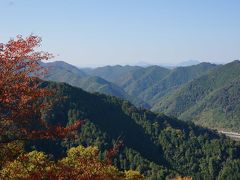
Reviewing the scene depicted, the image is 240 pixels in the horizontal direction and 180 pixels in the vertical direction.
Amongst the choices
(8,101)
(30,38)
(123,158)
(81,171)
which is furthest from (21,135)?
(123,158)

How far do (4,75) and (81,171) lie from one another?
695 centimetres

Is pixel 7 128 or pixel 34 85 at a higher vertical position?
pixel 34 85

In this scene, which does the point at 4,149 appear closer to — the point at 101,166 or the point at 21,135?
the point at 21,135

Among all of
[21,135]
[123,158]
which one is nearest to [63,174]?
[21,135]

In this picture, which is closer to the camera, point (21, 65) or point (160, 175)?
point (21, 65)

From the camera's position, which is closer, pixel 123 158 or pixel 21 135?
pixel 21 135

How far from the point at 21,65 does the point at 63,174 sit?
6463mm

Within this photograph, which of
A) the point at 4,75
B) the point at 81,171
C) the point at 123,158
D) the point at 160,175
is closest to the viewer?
the point at 4,75

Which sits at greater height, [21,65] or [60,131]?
[21,65]

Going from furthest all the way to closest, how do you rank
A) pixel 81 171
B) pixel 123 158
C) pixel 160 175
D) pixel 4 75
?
1. pixel 123 158
2. pixel 160 175
3. pixel 81 171
4. pixel 4 75

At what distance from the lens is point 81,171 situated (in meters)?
24.2

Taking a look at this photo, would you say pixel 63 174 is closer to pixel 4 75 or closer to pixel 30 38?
pixel 4 75

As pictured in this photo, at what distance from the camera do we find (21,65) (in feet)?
76.0

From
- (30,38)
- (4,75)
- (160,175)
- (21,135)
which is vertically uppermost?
(30,38)
